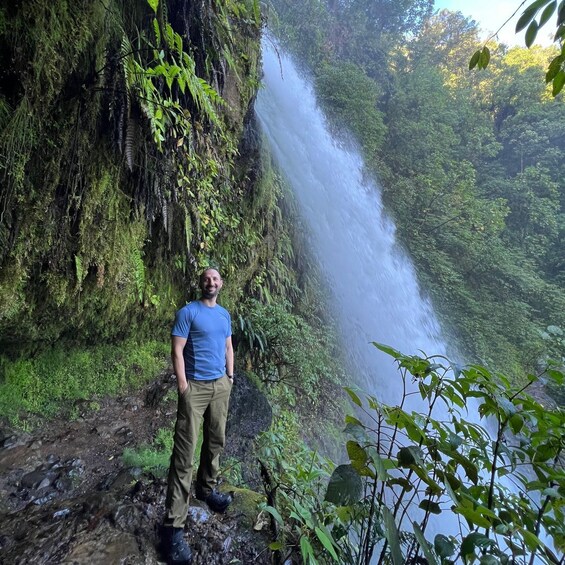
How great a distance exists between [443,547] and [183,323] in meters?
1.86

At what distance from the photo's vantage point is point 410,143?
1598cm

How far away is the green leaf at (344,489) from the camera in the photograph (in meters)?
1.30

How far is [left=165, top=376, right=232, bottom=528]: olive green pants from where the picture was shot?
233 centimetres

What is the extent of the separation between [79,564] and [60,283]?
6.66 feet

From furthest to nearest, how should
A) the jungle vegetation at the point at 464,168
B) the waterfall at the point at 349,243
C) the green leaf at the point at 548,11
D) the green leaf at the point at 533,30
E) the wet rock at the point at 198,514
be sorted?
the jungle vegetation at the point at 464,168
the waterfall at the point at 349,243
the wet rock at the point at 198,514
the green leaf at the point at 533,30
the green leaf at the point at 548,11

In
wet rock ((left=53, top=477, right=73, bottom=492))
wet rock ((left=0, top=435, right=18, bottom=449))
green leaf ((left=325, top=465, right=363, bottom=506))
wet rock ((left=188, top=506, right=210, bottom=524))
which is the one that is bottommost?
wet rock ((left=0, top=435, right=18, bottom=449))

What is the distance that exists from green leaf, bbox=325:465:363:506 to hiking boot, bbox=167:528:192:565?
1509 millimetres

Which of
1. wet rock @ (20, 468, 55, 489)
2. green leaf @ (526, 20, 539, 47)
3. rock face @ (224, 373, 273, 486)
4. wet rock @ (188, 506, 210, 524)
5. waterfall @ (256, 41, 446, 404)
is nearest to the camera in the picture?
green leaf @ (526, 20, 539, 47)

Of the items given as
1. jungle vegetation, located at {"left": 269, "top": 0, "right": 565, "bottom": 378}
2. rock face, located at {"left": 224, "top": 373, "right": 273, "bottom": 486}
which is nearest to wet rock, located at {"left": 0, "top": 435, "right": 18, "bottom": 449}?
rock face, located at {"left": 224, "top": 373, "right": 273, "bottom": 486}

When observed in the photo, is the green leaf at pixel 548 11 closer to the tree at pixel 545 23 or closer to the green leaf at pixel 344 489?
the tree at pixel 545 23

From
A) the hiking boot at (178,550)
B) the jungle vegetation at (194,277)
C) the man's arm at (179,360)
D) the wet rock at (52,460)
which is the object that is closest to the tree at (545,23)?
the jungle vegetation at (194,277)

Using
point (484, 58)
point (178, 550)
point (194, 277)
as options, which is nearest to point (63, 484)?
point (178, 550)

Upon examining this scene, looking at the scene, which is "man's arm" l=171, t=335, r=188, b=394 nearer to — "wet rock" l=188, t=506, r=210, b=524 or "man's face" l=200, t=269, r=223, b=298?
"man's face" l=200, t=269, r=223, b=298

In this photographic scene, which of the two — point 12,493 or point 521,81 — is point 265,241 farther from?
point 521,81
